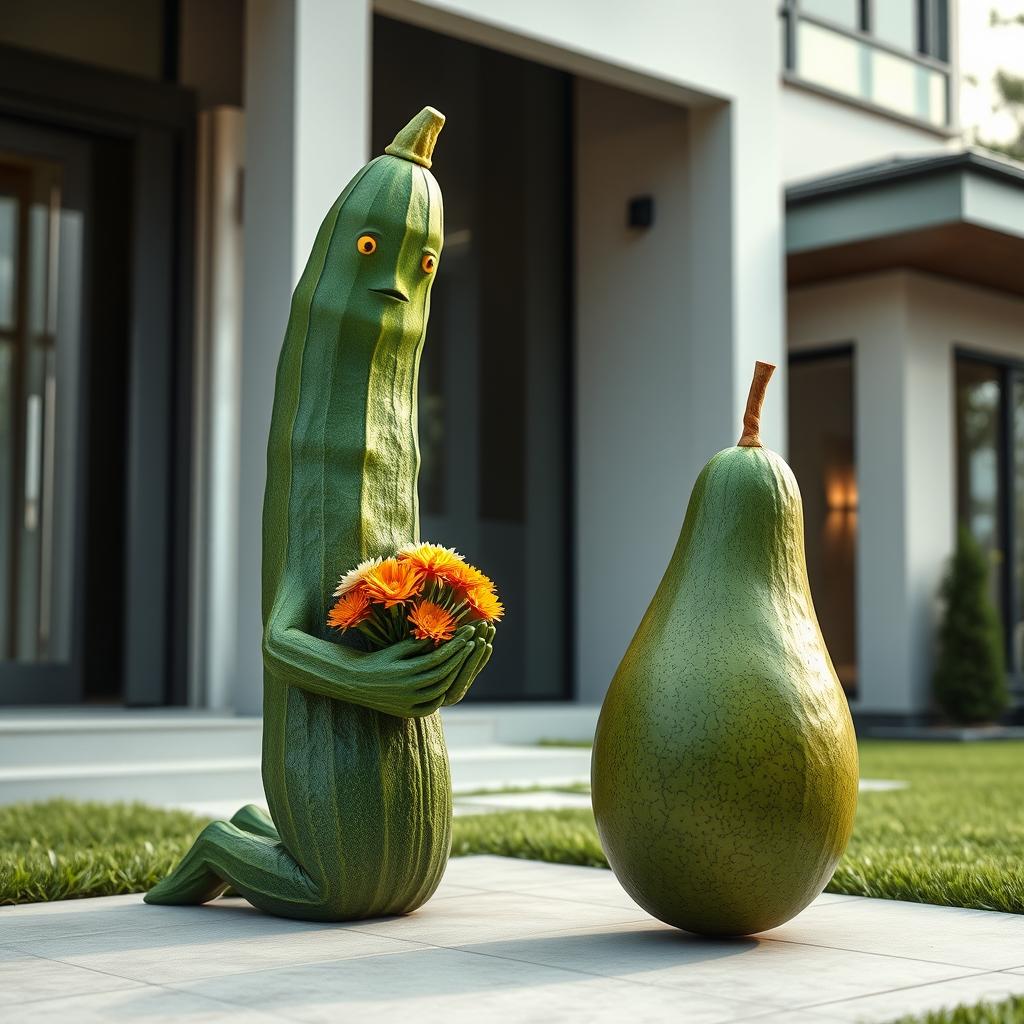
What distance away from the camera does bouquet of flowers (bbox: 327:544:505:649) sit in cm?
312

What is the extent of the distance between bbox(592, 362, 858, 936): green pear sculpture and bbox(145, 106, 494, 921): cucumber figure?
20.6 inches

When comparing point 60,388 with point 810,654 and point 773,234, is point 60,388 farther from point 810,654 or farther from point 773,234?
point 810,654

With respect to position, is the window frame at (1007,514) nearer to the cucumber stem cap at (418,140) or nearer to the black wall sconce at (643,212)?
the black wall sconce at (643,212)

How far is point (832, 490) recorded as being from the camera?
12445 mm

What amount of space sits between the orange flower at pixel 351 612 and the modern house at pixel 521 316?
357 cm

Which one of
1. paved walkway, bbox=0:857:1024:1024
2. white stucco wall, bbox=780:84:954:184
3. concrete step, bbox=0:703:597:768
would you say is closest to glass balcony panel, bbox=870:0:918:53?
white stucco wall, bbox=780:84:954:184

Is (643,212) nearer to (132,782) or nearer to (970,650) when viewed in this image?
(970,650)

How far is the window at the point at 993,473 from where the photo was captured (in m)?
12.8

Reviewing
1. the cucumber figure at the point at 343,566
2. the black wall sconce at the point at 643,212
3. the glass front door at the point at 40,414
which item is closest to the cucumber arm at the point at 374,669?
the cucumber figure at the point at 343,566

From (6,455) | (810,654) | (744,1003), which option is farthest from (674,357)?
(744,1003)

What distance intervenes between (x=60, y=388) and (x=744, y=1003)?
7.36 metres

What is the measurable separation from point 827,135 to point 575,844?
30.8 feet

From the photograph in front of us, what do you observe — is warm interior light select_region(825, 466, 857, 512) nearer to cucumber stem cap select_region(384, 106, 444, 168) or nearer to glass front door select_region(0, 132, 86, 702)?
glass front door select_region(0, 132, 86, 702)

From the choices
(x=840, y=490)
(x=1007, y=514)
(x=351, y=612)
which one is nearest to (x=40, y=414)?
(x=351, y=612)
